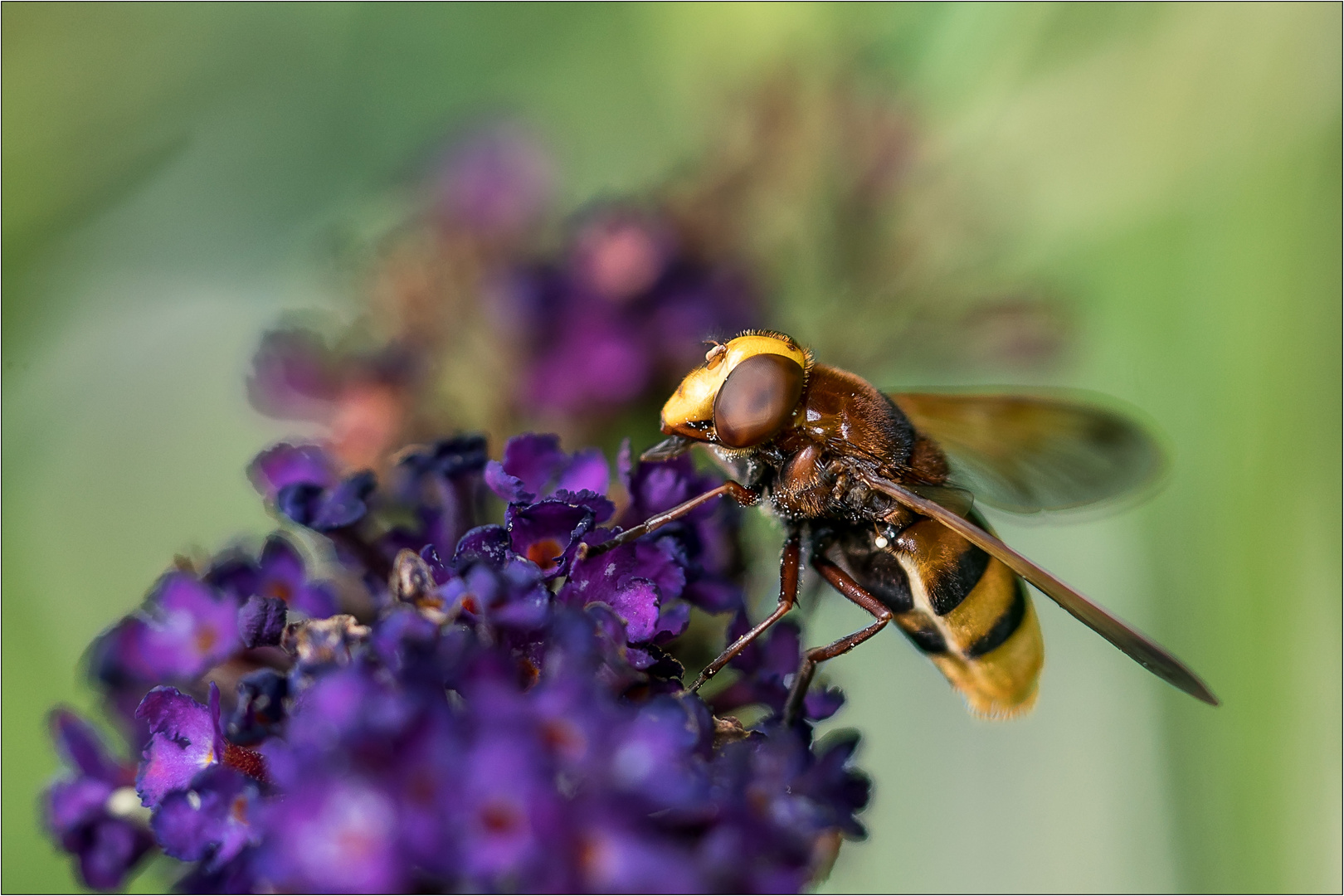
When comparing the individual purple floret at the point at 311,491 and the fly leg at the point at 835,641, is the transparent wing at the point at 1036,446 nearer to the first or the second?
the fly leg at the point at 835,641

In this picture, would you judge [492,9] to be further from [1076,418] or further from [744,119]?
[1076,418]

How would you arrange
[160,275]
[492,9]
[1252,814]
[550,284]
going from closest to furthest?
1. [1252,814]
2. [550,284]
3. [160,275]
4. [492,9]

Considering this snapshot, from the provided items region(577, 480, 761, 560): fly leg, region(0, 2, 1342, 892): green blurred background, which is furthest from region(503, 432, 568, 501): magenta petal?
region(0, 2, 1342, 892): green blurred background

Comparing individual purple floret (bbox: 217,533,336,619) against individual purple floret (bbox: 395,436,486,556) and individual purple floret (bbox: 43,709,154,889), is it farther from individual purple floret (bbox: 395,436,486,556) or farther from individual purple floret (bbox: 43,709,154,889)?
individual purple floret (bbox: 43,709,154,889)

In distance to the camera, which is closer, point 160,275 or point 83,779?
point 83,779

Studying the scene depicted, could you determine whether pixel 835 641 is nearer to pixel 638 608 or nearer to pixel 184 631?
pixel 638 608

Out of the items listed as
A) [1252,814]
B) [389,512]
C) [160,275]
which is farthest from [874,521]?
[160,275]

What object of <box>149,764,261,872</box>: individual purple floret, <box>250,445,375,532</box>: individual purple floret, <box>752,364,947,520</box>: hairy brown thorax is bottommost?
<box>752,364,947,520</box>: hairy brown thorax

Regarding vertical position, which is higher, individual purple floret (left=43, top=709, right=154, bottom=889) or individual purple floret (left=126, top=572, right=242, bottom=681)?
individual purple floret (left=126, top=572, right=242, bottom=681)

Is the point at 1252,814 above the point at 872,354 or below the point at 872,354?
below
